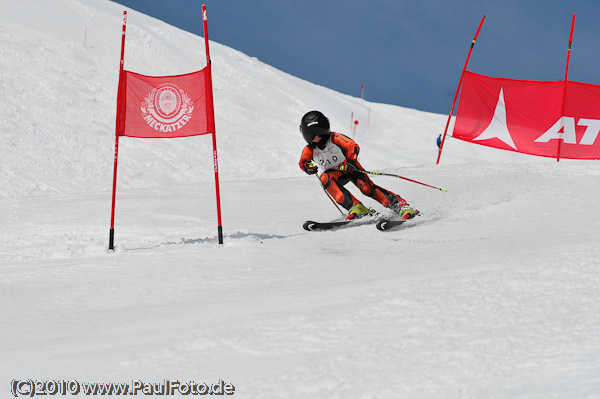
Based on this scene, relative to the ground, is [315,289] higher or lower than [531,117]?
lower

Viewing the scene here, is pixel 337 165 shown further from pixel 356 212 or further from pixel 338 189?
pixel 356 212

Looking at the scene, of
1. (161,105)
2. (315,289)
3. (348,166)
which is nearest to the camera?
(315,289)

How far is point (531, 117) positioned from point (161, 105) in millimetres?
8361


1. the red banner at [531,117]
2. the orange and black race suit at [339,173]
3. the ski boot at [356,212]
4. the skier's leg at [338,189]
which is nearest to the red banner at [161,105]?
the orange and black race suit at [339,173]

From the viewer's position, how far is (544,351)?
246 centimetres

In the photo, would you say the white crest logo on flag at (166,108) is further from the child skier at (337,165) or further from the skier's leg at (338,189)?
the skier's leg at (338,189)

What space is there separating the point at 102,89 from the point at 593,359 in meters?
22.1

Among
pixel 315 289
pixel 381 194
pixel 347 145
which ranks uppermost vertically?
pixel 347 145

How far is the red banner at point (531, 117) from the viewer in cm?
1176

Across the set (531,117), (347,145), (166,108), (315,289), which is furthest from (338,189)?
(531,117)

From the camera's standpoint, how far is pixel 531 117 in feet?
39.2

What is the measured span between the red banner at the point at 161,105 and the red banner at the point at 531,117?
7.05 m

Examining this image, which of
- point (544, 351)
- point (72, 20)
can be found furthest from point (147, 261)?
point (72, 20)

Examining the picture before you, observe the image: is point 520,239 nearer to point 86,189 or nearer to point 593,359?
point 593,359
